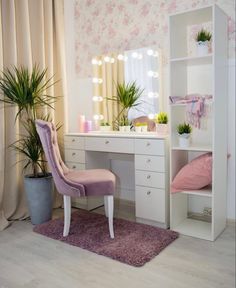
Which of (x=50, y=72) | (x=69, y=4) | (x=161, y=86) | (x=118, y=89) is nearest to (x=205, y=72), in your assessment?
(x=161, y=86)

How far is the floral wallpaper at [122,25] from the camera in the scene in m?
2.78

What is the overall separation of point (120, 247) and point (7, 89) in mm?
1669

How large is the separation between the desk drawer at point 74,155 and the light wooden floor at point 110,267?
966 mm

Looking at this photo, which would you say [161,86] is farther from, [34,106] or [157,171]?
[34,106]

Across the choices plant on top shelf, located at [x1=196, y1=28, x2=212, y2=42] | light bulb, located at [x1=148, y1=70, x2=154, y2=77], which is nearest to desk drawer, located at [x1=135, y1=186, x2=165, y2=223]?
light bulb, located at [x1=148, y1=70, x2=154, y2=77]

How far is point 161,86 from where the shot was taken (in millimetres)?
2902

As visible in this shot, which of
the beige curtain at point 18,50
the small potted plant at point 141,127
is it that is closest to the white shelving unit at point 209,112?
the small potted plant at point 141,127

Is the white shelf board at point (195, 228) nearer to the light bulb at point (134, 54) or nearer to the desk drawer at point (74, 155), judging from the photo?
the desk drawer at point (74, 155)

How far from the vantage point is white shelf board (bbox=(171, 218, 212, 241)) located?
96.5 inches

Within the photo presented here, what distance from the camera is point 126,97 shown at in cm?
312

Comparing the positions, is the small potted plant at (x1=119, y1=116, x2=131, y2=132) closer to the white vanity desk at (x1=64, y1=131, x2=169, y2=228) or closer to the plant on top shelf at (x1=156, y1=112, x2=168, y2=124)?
the white vanity desk at (x1=64, y1=131, x2=169, y2=228)

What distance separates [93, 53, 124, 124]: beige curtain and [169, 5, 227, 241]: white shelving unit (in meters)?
0.75

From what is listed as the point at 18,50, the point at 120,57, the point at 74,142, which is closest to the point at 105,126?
the point at 74,142

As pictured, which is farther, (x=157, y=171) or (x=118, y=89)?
(x=118, y=89)
